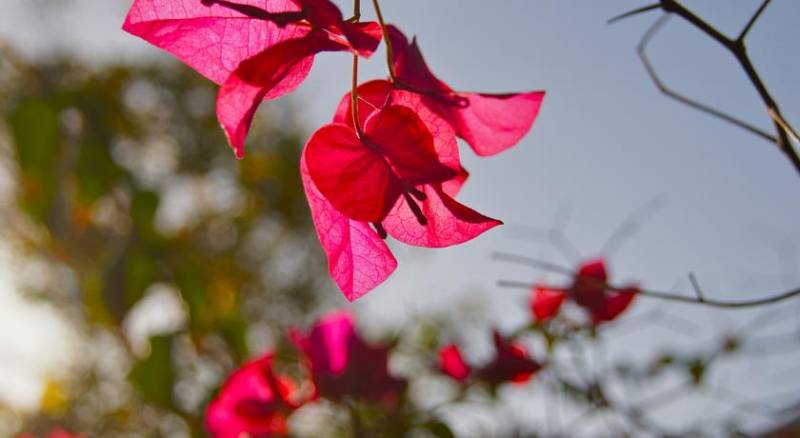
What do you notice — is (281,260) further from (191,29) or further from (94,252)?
(191,29)

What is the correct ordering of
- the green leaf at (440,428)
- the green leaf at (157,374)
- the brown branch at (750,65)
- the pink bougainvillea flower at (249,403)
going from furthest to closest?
the green leaf at (157,374) < the pink bougainvillea flower at (249,403) < the green leaf at (440,428) < the brown branch at (750,65)

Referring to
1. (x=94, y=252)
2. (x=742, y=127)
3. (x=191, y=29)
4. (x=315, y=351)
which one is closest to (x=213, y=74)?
(x=191, y=29)

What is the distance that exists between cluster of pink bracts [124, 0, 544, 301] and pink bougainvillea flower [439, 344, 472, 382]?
358 mm

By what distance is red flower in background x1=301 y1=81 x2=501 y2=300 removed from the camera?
0.79ft

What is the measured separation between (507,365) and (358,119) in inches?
14.1

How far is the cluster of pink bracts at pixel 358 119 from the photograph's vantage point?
0.76 ft

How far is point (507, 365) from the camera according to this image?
55cm

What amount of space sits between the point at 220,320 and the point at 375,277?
87cm

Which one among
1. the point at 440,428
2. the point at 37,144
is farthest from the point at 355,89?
the point at 37,144

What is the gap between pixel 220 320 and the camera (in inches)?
42.2

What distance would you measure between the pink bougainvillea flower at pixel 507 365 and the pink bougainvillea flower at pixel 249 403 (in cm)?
17

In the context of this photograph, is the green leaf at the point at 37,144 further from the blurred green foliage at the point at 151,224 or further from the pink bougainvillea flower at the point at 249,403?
the pink bougainvillea flower at the point at 249,403

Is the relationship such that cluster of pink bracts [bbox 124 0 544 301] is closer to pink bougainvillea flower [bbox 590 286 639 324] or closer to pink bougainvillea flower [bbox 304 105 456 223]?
pink bougainvillea flower [bbox 304 105 456 223]

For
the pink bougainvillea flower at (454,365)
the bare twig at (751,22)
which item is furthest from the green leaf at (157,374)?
the bare twig at (751,22)
